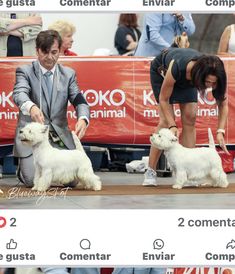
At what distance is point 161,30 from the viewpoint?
7273mm

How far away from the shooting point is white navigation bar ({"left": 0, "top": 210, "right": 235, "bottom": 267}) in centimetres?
334

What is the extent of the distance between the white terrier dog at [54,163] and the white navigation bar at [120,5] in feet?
7.95

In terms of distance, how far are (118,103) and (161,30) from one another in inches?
25.9

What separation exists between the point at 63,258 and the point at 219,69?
2.39 m

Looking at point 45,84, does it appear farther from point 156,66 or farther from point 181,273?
point 181,273

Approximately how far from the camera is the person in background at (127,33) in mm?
8281

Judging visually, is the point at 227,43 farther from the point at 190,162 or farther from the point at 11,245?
the point at 11,245

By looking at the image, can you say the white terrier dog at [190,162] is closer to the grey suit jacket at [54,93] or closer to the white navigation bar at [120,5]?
the grey suit jacket at [54,93]

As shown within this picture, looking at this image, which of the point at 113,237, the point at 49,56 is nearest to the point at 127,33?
the point at 49,56

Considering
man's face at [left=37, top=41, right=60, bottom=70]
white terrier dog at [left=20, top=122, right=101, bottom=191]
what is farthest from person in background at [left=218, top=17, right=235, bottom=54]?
white terrier dog at [left=20, top=122, right=101, bottom=191]

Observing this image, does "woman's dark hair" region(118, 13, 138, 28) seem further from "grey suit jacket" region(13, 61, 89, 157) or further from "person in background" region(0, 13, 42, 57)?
"grey suit jacket" region(13, 61, 89, 157)

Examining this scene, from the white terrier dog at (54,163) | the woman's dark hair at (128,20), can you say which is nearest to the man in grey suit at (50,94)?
the white terrier dog at (54,163)

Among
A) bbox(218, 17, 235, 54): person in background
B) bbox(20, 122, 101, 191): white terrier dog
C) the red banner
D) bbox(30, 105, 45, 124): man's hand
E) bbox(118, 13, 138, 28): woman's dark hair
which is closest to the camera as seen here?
bbox(30, 105, 45, 124): man's hand

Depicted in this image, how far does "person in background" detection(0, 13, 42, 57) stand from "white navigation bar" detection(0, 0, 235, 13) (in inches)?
143
